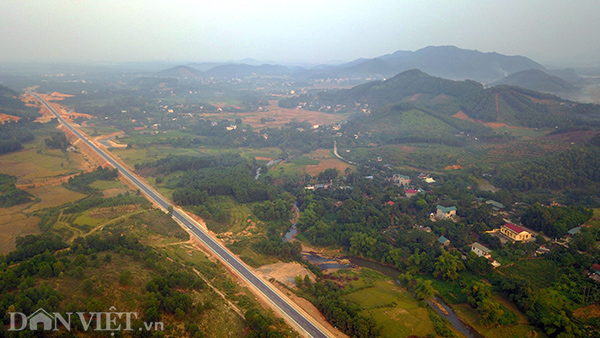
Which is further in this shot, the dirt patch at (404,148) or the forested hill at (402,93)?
the forested hill at (402,93)

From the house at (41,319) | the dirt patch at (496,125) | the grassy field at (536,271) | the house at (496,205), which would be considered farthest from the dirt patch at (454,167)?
the house at (41,319)

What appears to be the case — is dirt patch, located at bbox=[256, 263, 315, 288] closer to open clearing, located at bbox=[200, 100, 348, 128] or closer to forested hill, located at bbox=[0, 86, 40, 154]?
forested hill, located at bbox=[0, 86, 40, 154]

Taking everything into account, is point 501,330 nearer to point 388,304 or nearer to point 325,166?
point 388,304

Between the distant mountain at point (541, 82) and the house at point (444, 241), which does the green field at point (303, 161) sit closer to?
A: the house at point (444, 241)

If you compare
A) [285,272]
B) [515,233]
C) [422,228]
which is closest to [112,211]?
[285,272]

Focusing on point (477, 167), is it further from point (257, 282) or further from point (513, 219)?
point (257, 282)

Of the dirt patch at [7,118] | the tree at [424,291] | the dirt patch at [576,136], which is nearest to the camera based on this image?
the tree at [424,291]

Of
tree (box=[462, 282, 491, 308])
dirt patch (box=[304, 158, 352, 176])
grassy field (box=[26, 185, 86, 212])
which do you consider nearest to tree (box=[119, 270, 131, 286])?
grassy field (box=[26, 185, 86, 212])

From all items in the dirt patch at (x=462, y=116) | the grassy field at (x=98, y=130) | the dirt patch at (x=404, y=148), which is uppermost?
the dirt patch at (x=462, y=116)
